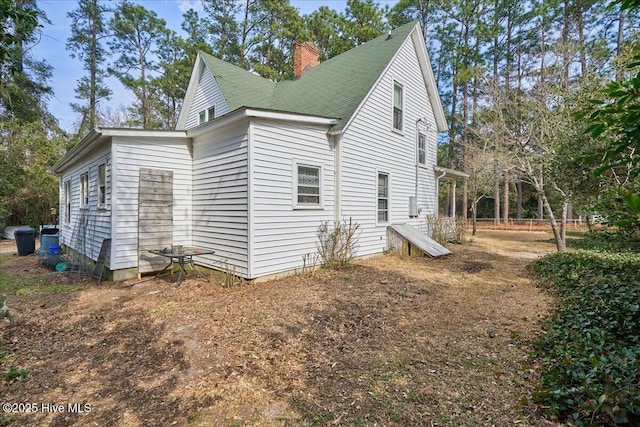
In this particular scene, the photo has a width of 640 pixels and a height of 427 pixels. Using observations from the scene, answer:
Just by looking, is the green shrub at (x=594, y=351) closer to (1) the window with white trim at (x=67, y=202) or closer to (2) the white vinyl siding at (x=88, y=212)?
(2) the white vinyl siding at (x=88, y=212)

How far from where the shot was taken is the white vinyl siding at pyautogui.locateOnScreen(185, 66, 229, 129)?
10716 mm

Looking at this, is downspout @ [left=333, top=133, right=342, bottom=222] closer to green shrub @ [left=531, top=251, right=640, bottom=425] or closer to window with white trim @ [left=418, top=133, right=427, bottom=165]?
green shrub @ [left=531, top=251, right=640, bottom=425]

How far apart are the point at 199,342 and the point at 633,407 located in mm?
4378

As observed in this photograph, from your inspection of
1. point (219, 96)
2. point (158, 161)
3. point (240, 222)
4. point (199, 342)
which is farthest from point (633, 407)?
point (219, 96)

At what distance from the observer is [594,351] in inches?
120

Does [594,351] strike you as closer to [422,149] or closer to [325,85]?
[325,85]

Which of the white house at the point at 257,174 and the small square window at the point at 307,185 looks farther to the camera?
the small square window at the point at 307,185

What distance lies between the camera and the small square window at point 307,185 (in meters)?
7.43

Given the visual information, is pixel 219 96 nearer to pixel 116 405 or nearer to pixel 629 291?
pixel 116 405

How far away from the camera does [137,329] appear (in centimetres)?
438

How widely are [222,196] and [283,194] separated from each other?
1.53 metres

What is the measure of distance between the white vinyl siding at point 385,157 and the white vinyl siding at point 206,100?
5087mm

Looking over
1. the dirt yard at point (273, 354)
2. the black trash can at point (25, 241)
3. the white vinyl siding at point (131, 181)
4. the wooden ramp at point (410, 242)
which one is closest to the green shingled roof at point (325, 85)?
the white vinyl siding at point (131, 181)

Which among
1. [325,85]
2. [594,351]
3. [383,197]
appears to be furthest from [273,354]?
[325,85]
